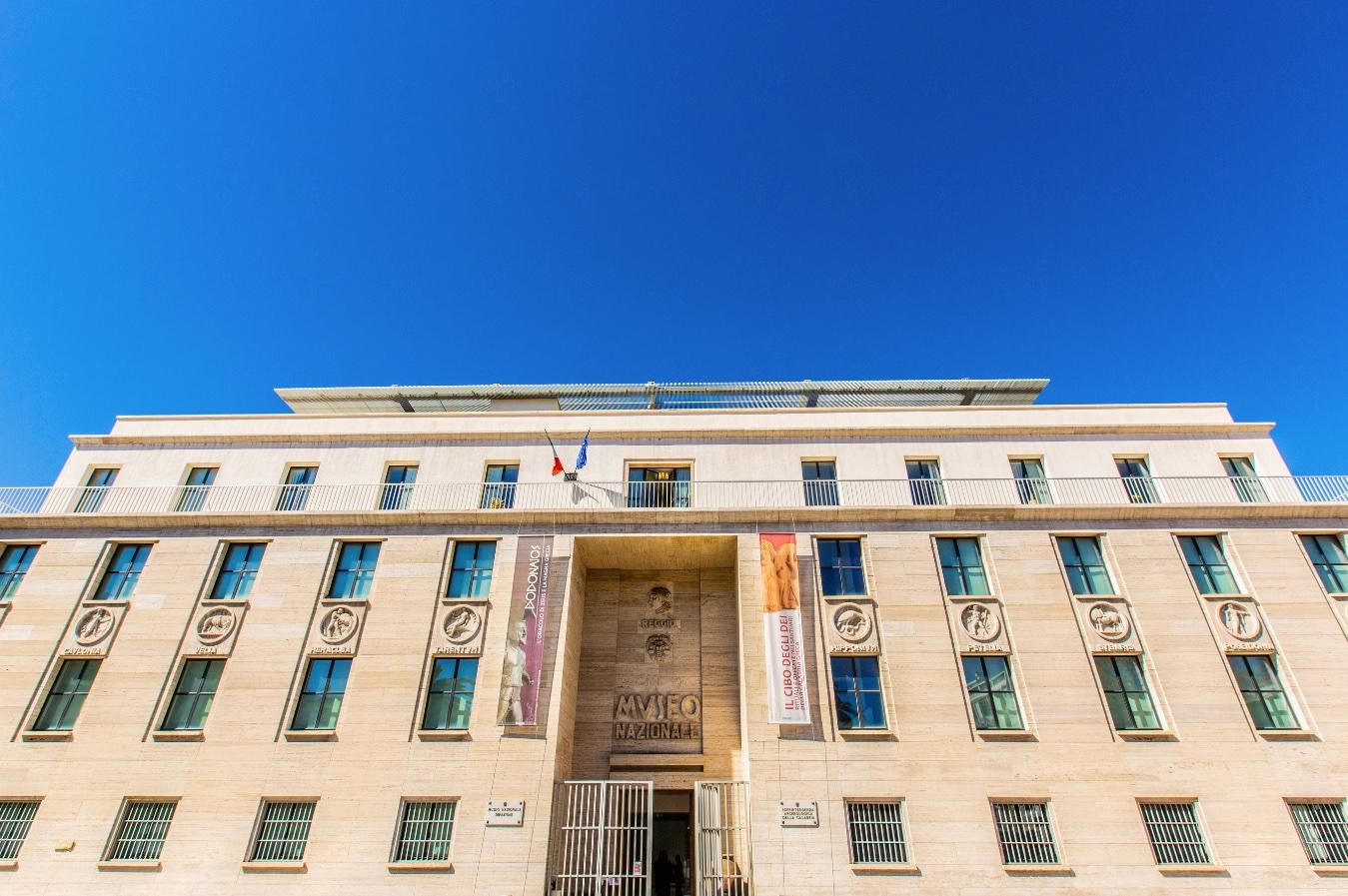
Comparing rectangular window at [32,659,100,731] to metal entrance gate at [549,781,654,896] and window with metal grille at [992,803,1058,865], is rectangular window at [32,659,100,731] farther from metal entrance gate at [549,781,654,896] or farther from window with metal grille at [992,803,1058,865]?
window with metal grille at [992,803,1058,865]

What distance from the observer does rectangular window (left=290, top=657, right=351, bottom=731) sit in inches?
761

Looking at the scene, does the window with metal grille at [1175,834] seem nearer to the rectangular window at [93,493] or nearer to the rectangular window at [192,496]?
the rectangular window at [192,496]

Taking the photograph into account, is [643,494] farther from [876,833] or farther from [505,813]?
[876,833]

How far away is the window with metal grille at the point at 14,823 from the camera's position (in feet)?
58.2

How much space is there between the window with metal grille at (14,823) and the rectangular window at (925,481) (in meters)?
27.2

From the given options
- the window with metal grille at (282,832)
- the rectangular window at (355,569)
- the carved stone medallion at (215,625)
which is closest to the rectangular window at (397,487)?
the rectangular window at (355,569)

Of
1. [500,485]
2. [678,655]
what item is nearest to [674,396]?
[500,485]

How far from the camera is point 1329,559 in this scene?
2112cm

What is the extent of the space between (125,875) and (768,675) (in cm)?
1733

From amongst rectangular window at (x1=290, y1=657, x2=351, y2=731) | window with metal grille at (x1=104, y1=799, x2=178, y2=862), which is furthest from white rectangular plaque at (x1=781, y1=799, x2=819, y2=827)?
window with metal grille at (x1=104, y1=799, x2=178, y2=862)

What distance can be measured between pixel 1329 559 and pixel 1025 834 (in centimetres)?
1368

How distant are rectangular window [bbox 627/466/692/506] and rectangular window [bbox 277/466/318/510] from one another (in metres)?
11.2

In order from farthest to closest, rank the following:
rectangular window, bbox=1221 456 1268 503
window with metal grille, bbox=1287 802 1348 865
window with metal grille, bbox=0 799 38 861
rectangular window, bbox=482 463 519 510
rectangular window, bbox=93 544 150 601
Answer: rectangular window, bbox=482 463 519 510
rectangular window, bbox=1221 456 1268 503
rectangular window, bbox=93 544 150 601
window with metal grille, bbox=0 799 38 861
window with metal grille, bbox=1287 802 1348 865

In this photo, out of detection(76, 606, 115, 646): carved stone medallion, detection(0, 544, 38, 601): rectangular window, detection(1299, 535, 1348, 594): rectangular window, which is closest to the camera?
detection(76, 606, 115, 646): carved stone medallion
